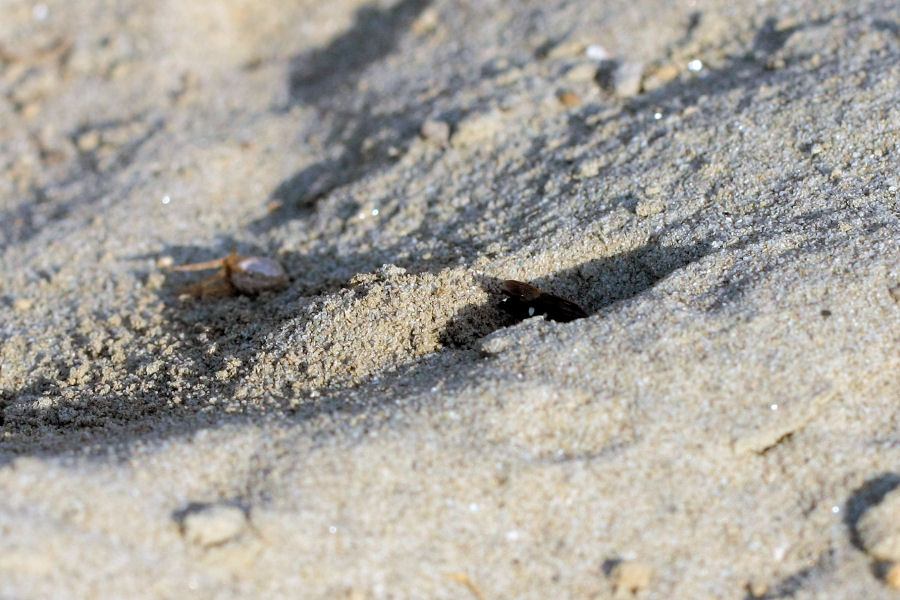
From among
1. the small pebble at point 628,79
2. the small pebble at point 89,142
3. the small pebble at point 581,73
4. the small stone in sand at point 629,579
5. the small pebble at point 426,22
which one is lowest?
the small stone in sand at point 629,579

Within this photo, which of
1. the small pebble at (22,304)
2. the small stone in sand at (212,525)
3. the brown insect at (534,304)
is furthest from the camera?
the small pebble at (22,304)

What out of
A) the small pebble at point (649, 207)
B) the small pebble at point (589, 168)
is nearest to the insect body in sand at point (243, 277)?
the small pebble at point (589, 168)

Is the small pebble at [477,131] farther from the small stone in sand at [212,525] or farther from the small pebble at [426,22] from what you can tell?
the small stone in sand at [212,525]

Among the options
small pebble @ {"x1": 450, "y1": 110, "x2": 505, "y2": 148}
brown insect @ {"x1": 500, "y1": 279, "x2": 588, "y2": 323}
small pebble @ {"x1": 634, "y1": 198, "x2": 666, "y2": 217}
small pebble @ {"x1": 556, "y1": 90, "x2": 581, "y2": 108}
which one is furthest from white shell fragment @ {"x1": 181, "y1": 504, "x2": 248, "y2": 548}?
small pebble @ {"x1": 556, "y1": 90, "x2": 581, "y2": 108}

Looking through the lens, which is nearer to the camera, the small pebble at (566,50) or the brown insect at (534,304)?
the brown insect at (534,304)

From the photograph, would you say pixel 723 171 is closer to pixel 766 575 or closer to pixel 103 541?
pixel 766 575

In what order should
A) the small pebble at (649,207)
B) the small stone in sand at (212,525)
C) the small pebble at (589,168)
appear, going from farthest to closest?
1. the small pebble at (589,168)
2. the small pebble at (649,207)
3. the small stone in sand at (212,525)

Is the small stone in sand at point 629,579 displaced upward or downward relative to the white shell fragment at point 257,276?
downward
